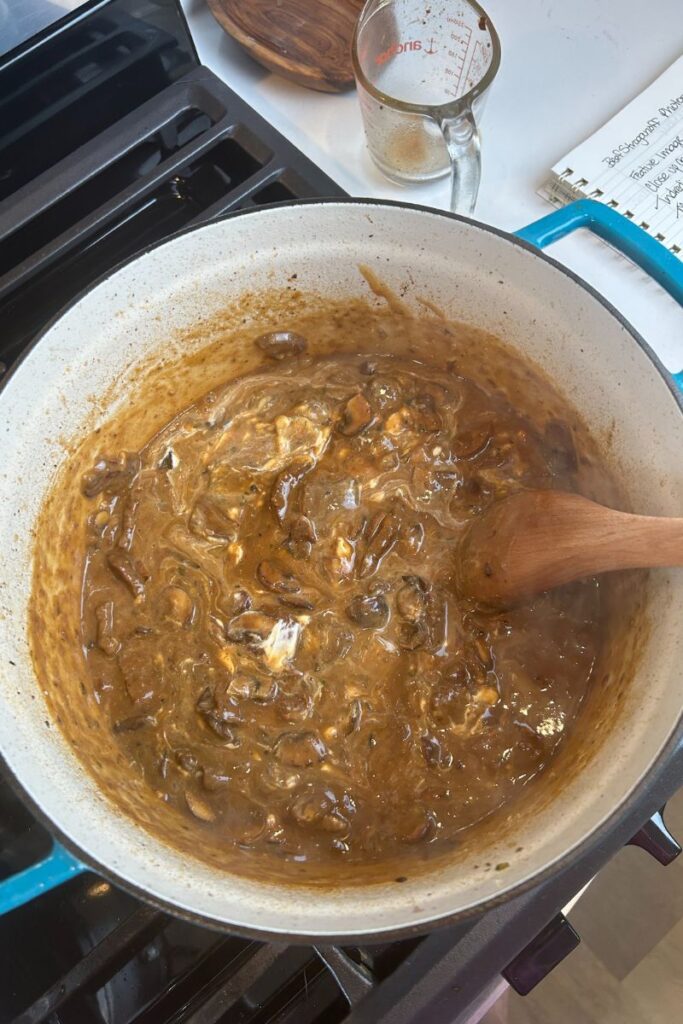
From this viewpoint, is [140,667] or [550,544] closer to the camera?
[550,544]

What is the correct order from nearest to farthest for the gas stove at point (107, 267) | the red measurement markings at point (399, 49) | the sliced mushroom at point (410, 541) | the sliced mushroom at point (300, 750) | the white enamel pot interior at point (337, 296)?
the white enamel pot interior at point (337, 296) < the gas stove at point (107, 267) < the sliced mushroom at point (300, 750) < the sliced mushroom at point (410, 541) < the red measurement markings at point (399, 49)

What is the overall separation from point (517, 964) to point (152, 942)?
46 centimetres

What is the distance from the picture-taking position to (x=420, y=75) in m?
1.47

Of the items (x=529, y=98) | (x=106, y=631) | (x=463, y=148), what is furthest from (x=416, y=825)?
(x=529, y=98)

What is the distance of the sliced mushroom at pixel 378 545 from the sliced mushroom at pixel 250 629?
0.15 m

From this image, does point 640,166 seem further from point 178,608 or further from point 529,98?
point 178,608

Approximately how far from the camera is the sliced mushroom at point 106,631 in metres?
1.19

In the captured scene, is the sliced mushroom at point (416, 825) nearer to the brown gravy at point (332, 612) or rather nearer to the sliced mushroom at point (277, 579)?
the brown gravy at point (332, 612)

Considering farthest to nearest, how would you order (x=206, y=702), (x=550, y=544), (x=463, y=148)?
1. (x=463, y=148)
2. (x=206, y=702)
3. (x=550, y=544)

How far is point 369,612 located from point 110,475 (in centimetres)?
44

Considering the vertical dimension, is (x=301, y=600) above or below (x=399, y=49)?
below

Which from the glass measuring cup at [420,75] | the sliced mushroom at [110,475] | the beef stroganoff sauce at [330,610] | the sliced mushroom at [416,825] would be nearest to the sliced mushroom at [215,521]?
the beef stroganoff sauce at [330,610]

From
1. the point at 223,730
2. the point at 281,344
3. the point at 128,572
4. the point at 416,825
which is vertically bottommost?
the point at 416,825

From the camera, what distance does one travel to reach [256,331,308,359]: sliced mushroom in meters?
1.32
